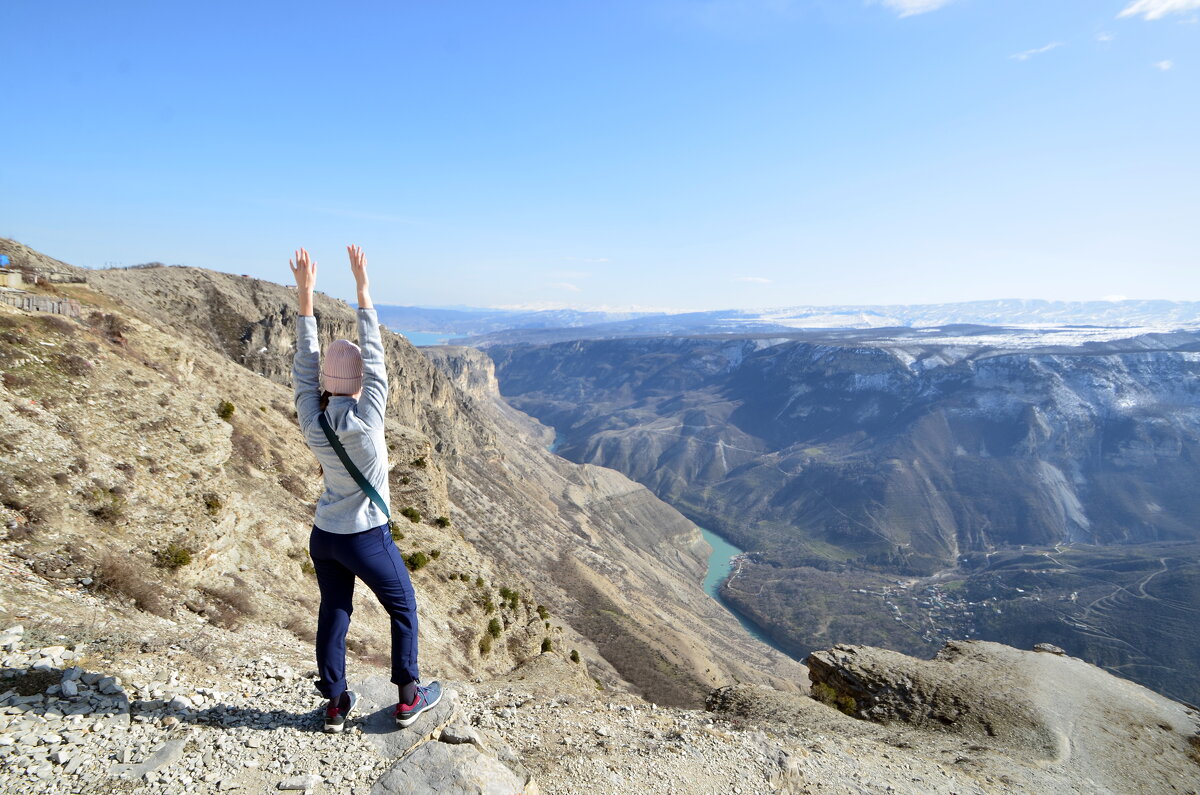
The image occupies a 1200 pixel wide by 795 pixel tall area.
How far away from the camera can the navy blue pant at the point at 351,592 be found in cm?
498

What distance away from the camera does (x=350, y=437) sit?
4770 millimetres

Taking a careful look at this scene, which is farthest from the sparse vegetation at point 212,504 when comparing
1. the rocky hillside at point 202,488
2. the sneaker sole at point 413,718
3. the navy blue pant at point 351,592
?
the sneaker sole at point 413,718

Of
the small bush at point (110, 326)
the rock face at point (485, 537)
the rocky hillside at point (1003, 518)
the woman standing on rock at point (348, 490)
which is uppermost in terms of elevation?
the small bush at point (110, 326)

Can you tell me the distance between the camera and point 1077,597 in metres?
96.2

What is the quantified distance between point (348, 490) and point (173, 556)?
910cm

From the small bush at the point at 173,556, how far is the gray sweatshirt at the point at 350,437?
27.9ft

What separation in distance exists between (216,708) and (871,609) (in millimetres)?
124491

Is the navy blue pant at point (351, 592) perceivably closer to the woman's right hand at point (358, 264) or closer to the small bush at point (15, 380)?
the woman's right hand at point (358, 264)

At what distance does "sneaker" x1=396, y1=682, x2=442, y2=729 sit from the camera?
5.48 metres

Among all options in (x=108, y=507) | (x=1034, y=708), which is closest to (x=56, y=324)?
(x=108, y=507)

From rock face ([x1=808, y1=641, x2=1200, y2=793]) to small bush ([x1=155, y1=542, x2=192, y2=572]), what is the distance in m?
16.5

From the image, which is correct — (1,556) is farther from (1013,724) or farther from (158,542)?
(1013,724)

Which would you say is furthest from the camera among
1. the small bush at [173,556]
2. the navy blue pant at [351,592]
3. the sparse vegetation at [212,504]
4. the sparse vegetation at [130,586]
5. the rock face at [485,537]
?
the rock face at [485,537]

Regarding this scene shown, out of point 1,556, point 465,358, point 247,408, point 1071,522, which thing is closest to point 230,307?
point 247,408
